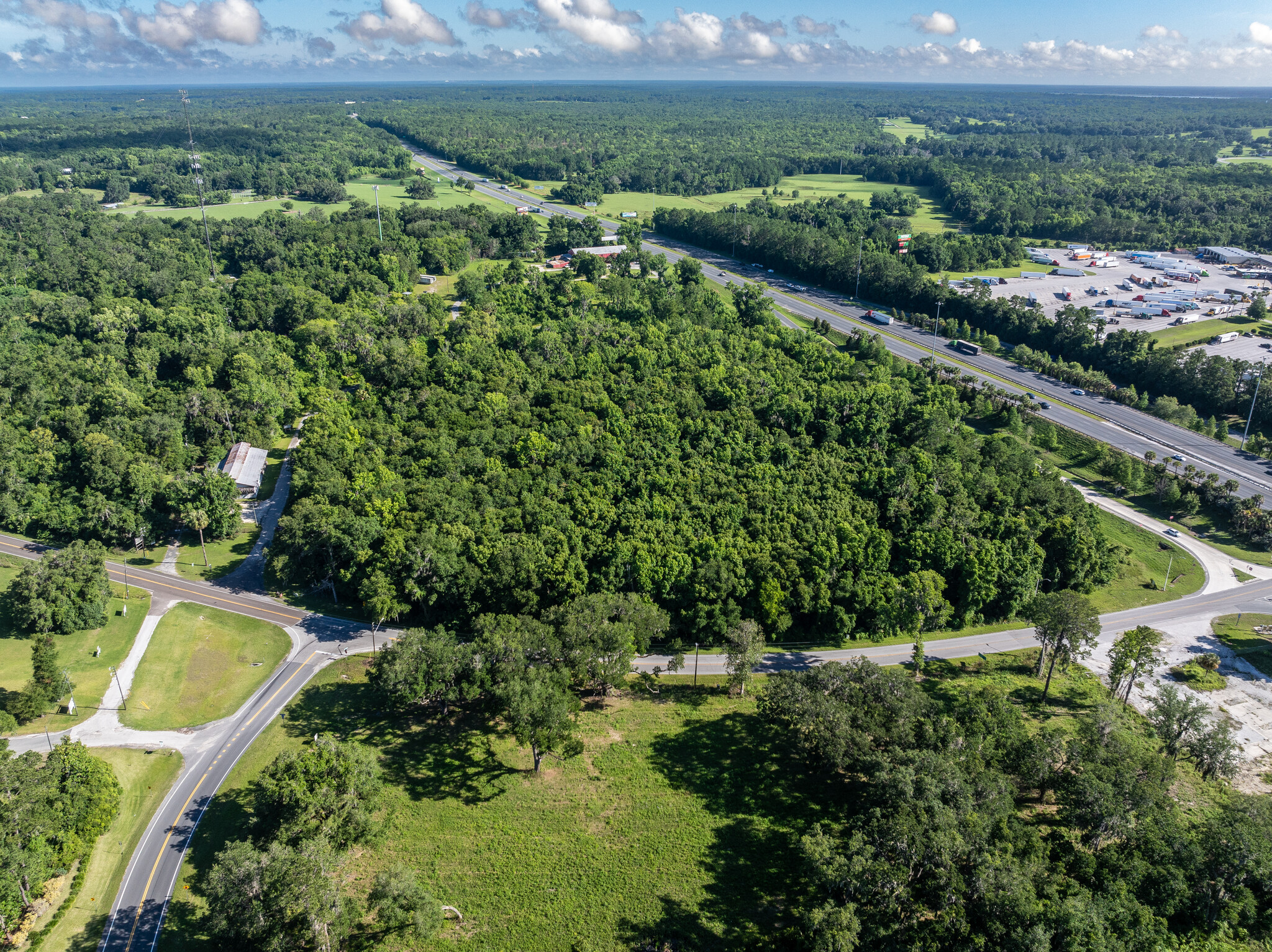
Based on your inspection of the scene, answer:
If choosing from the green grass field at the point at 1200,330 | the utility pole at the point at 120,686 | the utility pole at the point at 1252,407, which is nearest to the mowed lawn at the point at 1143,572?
the utility pole at the point at 1252,407

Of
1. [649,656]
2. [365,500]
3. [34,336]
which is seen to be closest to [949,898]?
[649,656]

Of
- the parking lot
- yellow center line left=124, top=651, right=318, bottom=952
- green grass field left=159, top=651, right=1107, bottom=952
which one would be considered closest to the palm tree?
yellow center line left=124, top=651, right=318, bottom=952

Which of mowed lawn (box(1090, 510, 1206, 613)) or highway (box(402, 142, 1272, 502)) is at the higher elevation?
highway (box(402, 142, 1272, 502))

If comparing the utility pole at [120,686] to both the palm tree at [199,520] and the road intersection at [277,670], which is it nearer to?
the road intersection at [277,670]

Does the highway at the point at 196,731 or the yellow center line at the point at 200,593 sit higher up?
the yellow center line at the point at 200,593

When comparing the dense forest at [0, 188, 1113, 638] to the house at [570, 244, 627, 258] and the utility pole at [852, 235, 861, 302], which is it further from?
the utility pole at [852, 235, 861, 302]

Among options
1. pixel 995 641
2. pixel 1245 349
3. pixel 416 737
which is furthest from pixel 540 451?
pixel 1245 349

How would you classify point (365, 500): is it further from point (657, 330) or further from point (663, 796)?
point (657, 330)
